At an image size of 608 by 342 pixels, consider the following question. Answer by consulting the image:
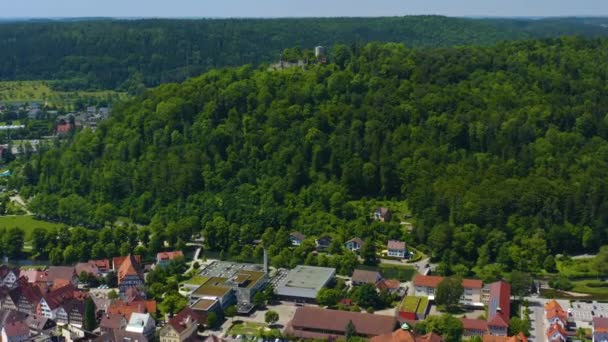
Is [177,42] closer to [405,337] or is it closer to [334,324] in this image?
[334,324]

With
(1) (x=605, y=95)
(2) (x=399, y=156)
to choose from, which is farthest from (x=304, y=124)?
(1) (x=605, y=95)

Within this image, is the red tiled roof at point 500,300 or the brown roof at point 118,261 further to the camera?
the brown roof at point 118,261

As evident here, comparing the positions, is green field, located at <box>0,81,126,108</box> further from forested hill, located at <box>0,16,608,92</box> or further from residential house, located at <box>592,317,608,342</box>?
residential house, located at <box>592,317,608,342</box>

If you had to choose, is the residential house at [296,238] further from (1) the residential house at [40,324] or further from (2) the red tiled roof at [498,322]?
(1) the residential house at [40,324]

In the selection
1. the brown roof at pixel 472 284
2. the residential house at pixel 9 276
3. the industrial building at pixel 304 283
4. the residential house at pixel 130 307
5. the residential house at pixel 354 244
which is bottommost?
the residential house at pixel 354 244

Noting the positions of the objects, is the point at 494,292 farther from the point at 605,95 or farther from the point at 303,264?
the point at 605,95

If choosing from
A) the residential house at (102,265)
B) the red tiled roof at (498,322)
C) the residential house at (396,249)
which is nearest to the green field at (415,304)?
the red tiled roof at (498,322)
